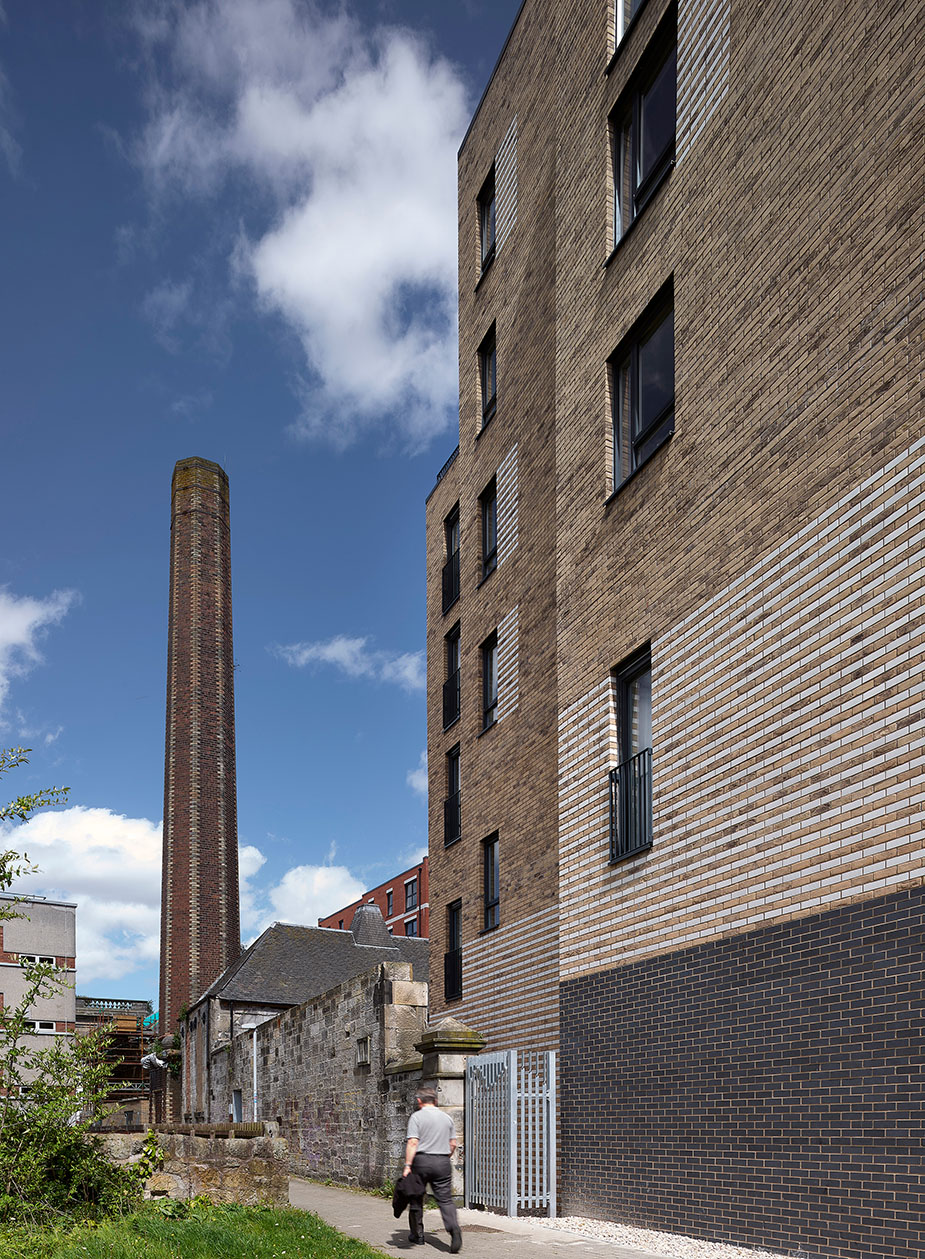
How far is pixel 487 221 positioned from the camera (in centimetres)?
2277

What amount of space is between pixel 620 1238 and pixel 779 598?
591 centimetres

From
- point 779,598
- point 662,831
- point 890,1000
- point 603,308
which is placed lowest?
point 890,1000

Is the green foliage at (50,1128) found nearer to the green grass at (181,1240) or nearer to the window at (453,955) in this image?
the green grass at (181,1240)

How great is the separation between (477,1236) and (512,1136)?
197 cm

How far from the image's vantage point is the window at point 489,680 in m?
20.1

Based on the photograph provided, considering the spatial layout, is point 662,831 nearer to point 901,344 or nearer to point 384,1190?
point 901,344

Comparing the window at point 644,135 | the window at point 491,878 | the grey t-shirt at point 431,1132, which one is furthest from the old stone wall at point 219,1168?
the window at point 644,135


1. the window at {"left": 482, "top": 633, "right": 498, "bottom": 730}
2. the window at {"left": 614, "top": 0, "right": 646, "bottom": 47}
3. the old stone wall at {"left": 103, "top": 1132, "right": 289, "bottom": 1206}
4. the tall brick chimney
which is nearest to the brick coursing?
the old stone wall at {"left": 103, "top": 1132, "right": 289, "bottom": 1206}

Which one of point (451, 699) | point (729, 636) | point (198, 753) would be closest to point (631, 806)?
point (729, 636)

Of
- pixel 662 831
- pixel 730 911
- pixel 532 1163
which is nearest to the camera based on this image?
pixel 730 911

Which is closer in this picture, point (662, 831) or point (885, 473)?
point (885, 473)

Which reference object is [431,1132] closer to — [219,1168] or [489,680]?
[219,1168]

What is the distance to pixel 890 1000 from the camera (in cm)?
786

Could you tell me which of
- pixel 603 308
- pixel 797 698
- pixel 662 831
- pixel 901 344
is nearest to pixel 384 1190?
pixel 662 831
